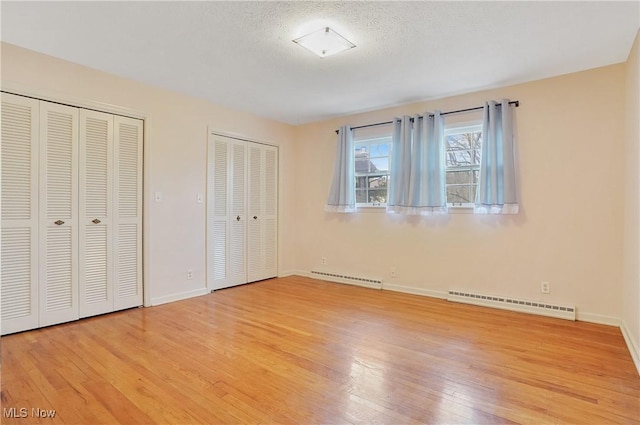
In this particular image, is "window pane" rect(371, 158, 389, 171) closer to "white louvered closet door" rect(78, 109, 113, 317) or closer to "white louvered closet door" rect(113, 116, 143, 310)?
"white louvered closet door" rect(113, 116, 143, 310)

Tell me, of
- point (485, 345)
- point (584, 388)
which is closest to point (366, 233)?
point (485, 345)

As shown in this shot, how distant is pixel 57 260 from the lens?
120 inches

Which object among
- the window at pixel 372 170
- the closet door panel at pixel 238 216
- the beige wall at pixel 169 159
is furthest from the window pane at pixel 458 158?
the beige wall at pixel 169 159

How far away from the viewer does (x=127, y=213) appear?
11.6 ft

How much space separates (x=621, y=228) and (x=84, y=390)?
435 cm

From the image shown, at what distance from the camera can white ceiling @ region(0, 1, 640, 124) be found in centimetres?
227

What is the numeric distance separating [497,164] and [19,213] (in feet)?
14.8

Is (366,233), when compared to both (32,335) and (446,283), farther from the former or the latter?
(32,335)

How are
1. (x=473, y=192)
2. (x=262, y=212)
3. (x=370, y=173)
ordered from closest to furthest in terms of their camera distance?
(x=473, y=192), (x=370, y=173), (x=262, y=212)

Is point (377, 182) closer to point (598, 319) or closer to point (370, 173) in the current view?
point (370, 173)

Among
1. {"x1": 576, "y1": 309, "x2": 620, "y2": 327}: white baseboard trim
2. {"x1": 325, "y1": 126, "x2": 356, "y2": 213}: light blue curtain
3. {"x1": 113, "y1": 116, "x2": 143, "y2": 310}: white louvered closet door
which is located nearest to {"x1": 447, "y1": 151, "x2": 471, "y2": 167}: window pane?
{"x1": 325, "y1": 126, "x2": 356, "y2": 213}: light blue curtain

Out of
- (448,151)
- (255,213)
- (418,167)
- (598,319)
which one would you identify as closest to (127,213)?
(255,213)

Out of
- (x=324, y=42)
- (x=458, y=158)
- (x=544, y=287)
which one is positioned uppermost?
(x=324, y=42)

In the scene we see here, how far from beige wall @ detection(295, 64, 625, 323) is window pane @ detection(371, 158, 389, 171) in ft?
1.95
